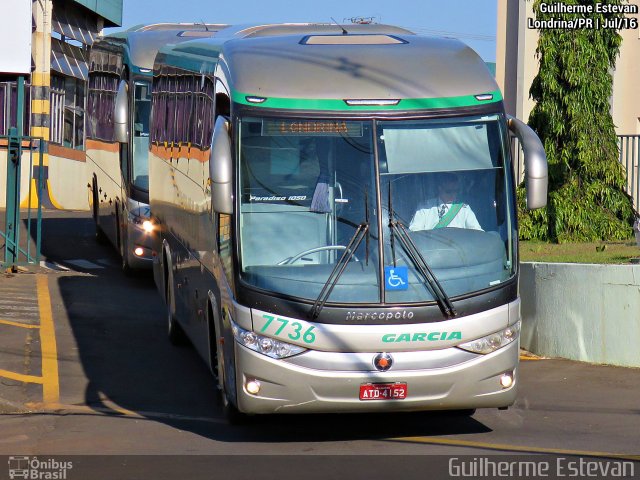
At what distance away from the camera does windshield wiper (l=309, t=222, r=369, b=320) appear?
28.9ft

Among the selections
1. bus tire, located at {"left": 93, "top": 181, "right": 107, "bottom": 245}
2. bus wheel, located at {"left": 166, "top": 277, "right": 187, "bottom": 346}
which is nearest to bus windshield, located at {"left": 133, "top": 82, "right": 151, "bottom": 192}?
bus wheel, located at {"left": 166, "top": 277, "right": 187, "bottom": 346}

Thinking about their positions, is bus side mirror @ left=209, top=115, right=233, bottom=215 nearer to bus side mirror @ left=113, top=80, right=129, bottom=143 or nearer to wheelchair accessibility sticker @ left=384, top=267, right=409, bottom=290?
wheelchair accessibility sticker @ left=384, top=267, right=409, bottom=290

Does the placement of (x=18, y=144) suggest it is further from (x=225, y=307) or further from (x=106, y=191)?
(x=225, y=307)

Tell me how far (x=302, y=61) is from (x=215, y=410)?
3206 mm

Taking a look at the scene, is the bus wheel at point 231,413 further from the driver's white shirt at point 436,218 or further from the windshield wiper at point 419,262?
the driver's white shirt at point 436,218

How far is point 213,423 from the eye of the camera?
1023 cm

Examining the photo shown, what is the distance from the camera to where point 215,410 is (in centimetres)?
1077

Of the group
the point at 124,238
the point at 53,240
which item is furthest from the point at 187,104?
the point at 53,240

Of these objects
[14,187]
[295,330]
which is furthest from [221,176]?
[14,187]

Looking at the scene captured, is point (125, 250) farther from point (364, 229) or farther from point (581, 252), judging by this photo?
point (364, 229)

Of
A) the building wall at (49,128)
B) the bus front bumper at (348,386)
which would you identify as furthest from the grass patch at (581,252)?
the building wall at (49,128)

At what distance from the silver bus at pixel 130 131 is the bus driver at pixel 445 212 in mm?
7702

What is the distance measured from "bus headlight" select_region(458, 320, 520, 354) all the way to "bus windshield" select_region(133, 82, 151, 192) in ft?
31.4

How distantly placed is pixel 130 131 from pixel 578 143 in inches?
258
